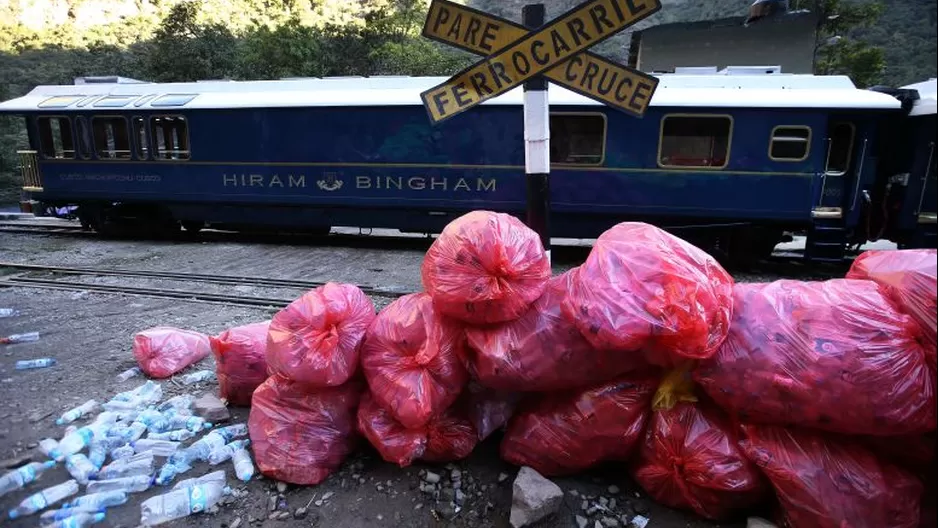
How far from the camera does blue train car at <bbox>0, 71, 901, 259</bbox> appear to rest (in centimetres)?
691

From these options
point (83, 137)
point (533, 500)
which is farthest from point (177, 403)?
point (83, 137)

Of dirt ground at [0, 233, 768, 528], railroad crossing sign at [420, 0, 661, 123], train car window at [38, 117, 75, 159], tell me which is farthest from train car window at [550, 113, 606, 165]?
train car window at [38, 117, 75, 159]

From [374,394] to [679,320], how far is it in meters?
1.34

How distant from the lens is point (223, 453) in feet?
8.32

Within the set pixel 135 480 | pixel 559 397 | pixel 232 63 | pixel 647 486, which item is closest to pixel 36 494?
pixel 135 480

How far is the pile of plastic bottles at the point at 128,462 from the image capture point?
2195 mm

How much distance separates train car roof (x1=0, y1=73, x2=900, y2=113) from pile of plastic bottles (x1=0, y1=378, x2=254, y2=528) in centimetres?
585

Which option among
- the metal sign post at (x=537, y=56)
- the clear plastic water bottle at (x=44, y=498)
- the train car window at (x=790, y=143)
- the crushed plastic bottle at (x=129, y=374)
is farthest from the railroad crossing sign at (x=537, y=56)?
the train car window at (x=790, y=143)

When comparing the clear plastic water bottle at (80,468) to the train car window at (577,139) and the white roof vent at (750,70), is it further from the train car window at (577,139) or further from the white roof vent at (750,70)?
the white roof vent at (750,70)

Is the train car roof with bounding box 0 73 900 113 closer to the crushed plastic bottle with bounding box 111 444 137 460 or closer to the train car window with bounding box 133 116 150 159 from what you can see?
the train car window with bounding box 133 116 150 159

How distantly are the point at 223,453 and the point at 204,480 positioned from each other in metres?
0.19

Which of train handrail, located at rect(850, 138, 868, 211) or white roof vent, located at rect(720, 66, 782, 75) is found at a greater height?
white roof vent, located at rect(720, 66, 782, 75)

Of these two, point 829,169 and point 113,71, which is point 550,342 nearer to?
point 829,169

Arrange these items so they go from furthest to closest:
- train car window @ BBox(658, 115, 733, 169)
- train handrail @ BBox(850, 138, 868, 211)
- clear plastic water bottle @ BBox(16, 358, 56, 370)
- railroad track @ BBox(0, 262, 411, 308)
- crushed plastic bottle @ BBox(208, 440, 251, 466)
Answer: train car window @ BBox(658, 115, 733, 169) → train handrail @ BBox(850, 138, 868, 211) → railroad track @ BBox(0, 262, 411, 308) → clear plastic water bottle @ BBox(16, 358, 56, 370) → crushed plastic bottle @ BBox(208, 440, 251, 466)
